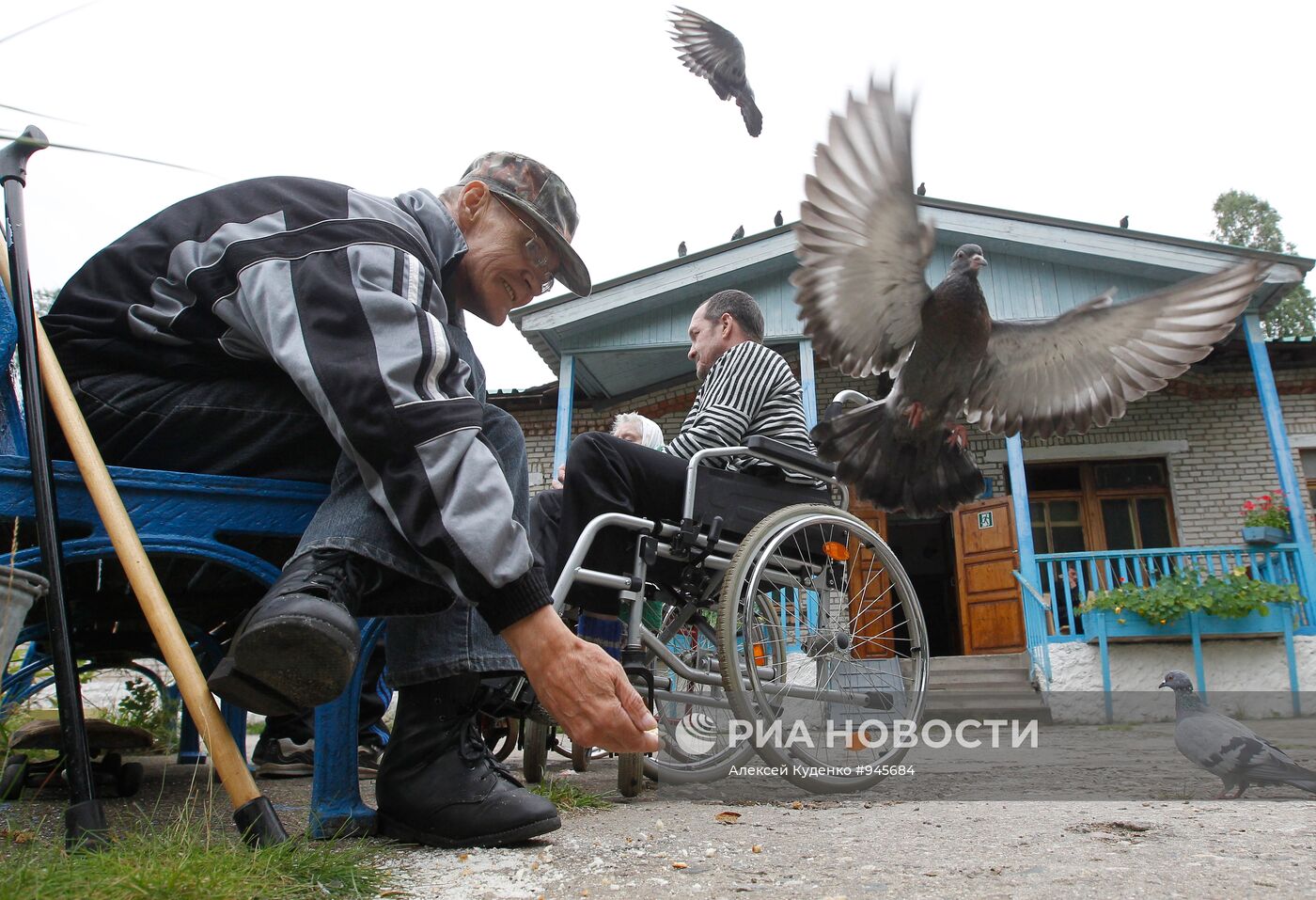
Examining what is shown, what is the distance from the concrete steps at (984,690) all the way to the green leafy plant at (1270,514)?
2.34m

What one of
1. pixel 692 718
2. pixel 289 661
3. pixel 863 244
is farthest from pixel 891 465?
pixel 289 661

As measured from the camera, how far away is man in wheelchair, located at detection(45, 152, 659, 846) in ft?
3.60

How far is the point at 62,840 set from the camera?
1092mm

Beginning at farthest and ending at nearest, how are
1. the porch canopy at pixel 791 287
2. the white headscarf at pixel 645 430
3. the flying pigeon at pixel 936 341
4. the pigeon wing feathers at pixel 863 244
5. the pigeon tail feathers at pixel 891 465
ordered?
the porch canopy at pixel 791 287
the white headscarf at pixel 645 430
the pigeon tail feathers at pixel 891 465
the flying pigeon at pixel 936 341
the pigeon wing feathers at pixel 863 244

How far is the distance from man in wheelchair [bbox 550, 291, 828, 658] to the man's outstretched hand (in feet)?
3.74

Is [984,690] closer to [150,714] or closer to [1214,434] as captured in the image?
[1214,434]

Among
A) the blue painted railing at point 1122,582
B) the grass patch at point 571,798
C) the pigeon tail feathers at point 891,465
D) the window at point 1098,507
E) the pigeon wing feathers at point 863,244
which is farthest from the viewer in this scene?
the window at point 1098,507

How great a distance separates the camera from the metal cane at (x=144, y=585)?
3.68ft

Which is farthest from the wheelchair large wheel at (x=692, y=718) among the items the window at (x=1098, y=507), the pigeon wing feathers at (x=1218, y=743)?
the window at (x=1098, y=507)

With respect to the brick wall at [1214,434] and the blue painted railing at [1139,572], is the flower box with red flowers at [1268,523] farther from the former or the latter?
the brick wall at [1214,434]

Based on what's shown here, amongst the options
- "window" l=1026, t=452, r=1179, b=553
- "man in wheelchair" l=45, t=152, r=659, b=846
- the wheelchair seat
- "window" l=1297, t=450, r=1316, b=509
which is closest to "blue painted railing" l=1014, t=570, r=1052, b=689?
"window" l=1026, t=452, r=1179, b=553

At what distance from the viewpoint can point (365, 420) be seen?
1.14 metres

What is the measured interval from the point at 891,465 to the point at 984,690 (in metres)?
5.05

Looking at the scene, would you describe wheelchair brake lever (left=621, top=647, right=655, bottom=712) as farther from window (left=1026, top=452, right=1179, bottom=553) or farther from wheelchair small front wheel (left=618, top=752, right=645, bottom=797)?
window (left=1026, top=452, right=1179, bottom=553)
